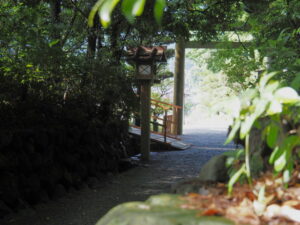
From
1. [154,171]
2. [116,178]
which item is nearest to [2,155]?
[116,178]

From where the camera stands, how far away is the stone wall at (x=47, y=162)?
4.35 m

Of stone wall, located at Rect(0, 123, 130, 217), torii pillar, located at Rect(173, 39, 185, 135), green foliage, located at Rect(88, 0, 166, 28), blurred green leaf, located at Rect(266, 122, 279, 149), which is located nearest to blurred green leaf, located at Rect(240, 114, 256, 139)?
blurred green leaf, located at Rect(266, 122, 279, 149)

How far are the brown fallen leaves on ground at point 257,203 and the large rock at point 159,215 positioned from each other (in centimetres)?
4

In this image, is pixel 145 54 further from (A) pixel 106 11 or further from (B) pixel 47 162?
(A) pixel 106 11

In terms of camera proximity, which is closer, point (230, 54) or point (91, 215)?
point (91, 215)

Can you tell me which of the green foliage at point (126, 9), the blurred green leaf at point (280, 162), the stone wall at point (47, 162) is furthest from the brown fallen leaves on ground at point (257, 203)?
the stone wall at point (47, 162)

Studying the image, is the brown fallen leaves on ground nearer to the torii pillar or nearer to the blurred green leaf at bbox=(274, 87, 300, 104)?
the blurred green leaf at bbox=(274, 87, 300, 104)

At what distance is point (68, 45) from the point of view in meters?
6.63

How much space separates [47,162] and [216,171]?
3.79 m

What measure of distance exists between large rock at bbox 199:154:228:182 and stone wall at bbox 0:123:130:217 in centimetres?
304

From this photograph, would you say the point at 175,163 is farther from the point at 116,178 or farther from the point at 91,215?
the point at 91,215

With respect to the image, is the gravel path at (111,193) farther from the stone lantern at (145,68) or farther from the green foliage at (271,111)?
the green foliage at (271,111)

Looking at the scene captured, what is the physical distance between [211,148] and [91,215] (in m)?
6.62

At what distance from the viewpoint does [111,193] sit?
17.6 ft
